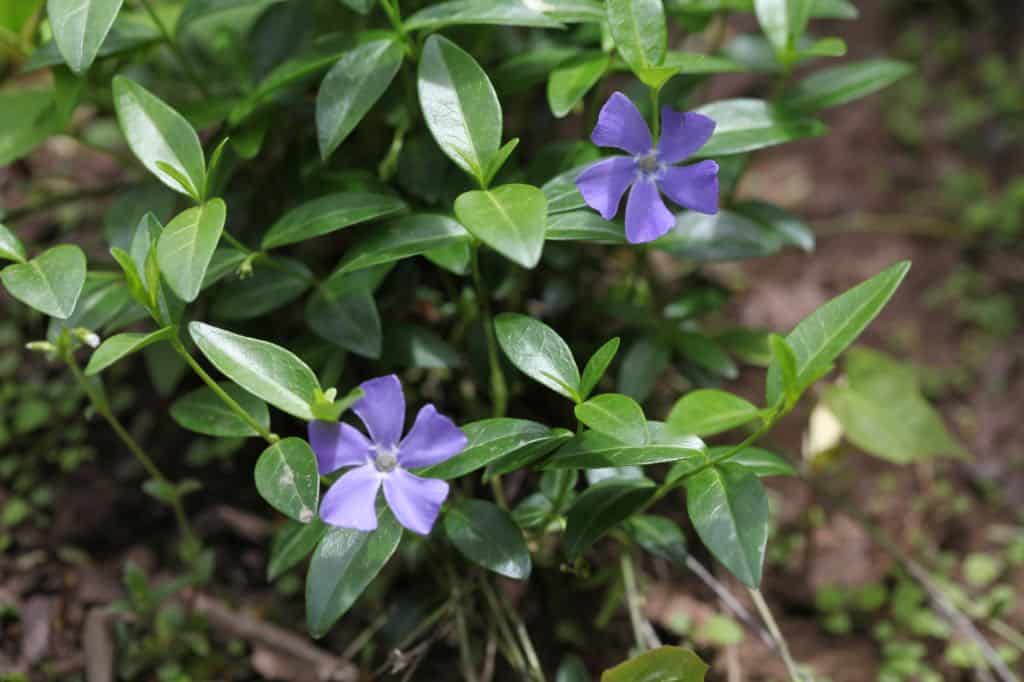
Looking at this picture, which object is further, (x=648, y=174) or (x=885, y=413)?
(x=885, y=413)

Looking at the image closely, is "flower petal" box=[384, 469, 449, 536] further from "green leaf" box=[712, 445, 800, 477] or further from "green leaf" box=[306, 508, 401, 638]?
"green leaf" box=[712, 445, 800, 477]

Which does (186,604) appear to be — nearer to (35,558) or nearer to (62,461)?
(35,558)

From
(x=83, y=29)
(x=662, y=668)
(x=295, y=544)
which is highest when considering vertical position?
(x=83, y=29)

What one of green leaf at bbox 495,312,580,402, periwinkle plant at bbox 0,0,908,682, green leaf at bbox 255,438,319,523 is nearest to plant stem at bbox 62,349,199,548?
periwinkle plant at bbox 0,0,908,682

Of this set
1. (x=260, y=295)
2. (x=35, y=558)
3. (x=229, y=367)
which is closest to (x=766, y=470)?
(x=229, y=367)

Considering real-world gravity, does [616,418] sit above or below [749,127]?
below

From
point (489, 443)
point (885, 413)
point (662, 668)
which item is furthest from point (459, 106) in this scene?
point (885, 413)

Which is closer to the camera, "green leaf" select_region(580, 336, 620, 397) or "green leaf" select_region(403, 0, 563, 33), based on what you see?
"green leaf" select_region(580, 336, 620, 397)

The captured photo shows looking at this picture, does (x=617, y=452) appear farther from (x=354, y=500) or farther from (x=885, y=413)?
(x=885, y=413)
